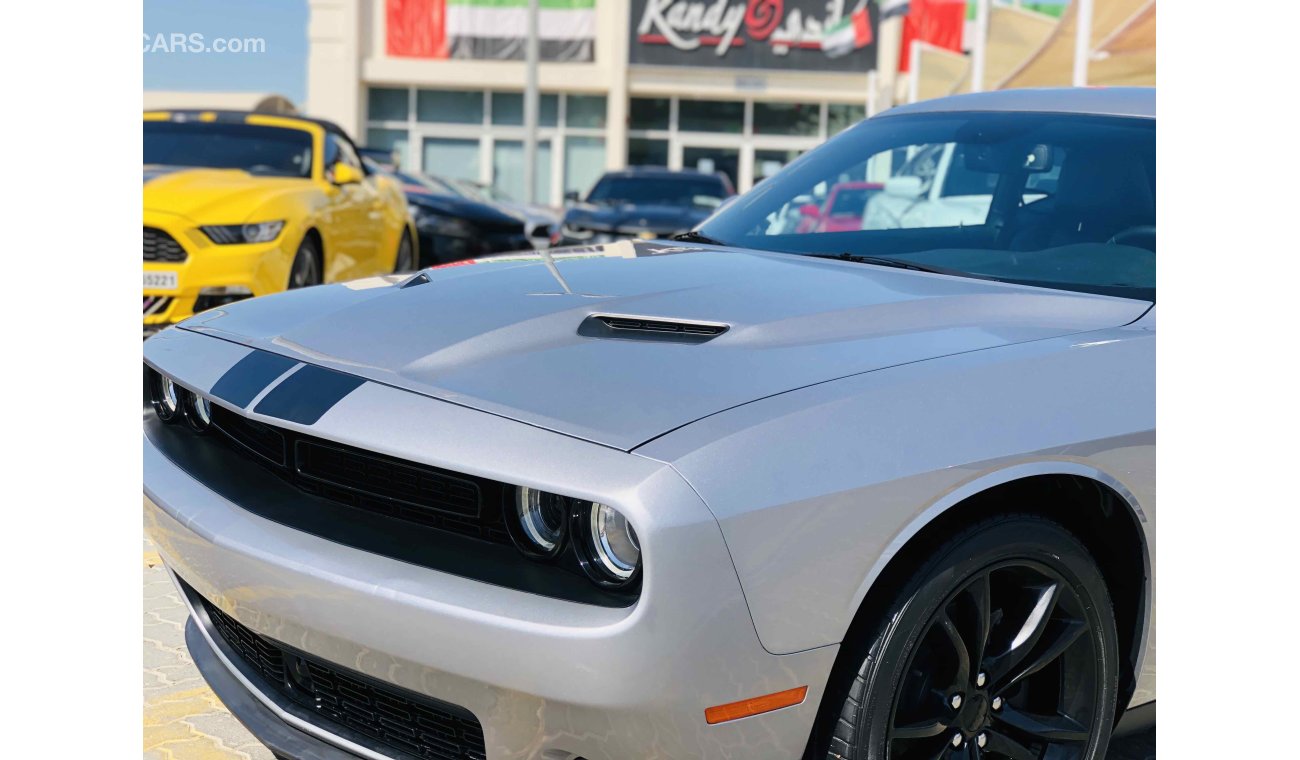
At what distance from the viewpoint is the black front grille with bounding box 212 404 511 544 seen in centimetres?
200

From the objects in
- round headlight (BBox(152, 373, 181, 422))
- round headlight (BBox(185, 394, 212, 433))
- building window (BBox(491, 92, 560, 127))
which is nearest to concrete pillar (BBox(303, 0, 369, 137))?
building window (BBox(491, 92, 560, 127))

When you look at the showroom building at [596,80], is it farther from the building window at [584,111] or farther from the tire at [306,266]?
the tire at [306,266]

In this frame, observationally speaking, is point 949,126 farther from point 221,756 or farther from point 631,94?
point 631,94

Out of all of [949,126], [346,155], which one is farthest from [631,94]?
[949,126]

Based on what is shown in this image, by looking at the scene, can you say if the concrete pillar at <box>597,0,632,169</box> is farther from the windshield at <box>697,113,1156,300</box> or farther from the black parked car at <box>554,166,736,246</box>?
the windshield at <box>697,113,1156,300</box>

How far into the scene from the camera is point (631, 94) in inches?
1131

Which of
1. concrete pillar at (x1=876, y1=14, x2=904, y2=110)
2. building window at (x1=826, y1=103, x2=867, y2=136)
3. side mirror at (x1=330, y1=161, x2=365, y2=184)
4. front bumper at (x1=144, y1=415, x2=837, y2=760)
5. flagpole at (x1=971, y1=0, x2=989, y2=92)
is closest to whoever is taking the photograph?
front bumper at (x1=144, y1=415, x2=837, y2=760)

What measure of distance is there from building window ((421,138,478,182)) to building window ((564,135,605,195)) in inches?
81.8

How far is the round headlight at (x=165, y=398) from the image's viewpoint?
2693 millimetres

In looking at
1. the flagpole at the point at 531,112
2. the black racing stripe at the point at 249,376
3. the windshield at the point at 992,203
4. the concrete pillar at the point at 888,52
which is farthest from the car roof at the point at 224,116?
the concrete pillar at the point at 888,52

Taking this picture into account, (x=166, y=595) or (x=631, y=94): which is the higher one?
(x=631, y=94)

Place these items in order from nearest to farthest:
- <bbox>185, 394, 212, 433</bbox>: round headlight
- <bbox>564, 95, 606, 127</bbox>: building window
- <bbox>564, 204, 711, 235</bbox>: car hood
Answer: <bbox>185, 394, 212, 433</bbox>: round headlight → <bbox>564, 204, 711, 235</bbox>: car hood → <bbox>564, 95, 606, 127</bbox>: building window

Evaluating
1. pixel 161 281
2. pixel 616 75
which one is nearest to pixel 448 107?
pixel 616 75

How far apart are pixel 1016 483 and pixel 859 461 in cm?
37
